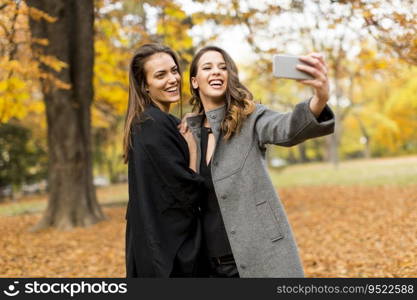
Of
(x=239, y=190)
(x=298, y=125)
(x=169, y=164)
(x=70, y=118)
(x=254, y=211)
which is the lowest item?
(x=70, y=118)

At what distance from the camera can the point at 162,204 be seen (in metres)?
2.51

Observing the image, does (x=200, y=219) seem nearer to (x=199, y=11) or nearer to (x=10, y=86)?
(x=10, y=86)

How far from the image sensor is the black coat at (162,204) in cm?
248

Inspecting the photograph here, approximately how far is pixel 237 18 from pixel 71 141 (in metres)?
4.55

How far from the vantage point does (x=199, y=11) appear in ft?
32.3

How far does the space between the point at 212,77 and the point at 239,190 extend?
678mm

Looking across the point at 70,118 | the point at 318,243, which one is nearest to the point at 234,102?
the point at 318,243

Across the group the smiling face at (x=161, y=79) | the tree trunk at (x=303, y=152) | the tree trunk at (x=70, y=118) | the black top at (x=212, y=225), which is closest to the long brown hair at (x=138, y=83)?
the smiling face at (x=161, y=79)

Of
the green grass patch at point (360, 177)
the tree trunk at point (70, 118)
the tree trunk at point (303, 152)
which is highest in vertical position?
the tree trunk at point (70, 118)

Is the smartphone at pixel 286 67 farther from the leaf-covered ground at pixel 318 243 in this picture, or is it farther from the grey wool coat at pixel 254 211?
the leaf-covered ground at pixel 318 243

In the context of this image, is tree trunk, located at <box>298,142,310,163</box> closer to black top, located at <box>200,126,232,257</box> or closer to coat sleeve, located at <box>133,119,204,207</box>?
black top, located at <box>200,126,232,257</box>

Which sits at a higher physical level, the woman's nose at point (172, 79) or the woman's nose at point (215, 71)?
the woman's nose at point (215, 71)

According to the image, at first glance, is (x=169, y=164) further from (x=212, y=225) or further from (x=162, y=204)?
(x=212, y=225)

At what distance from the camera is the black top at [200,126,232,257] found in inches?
103
